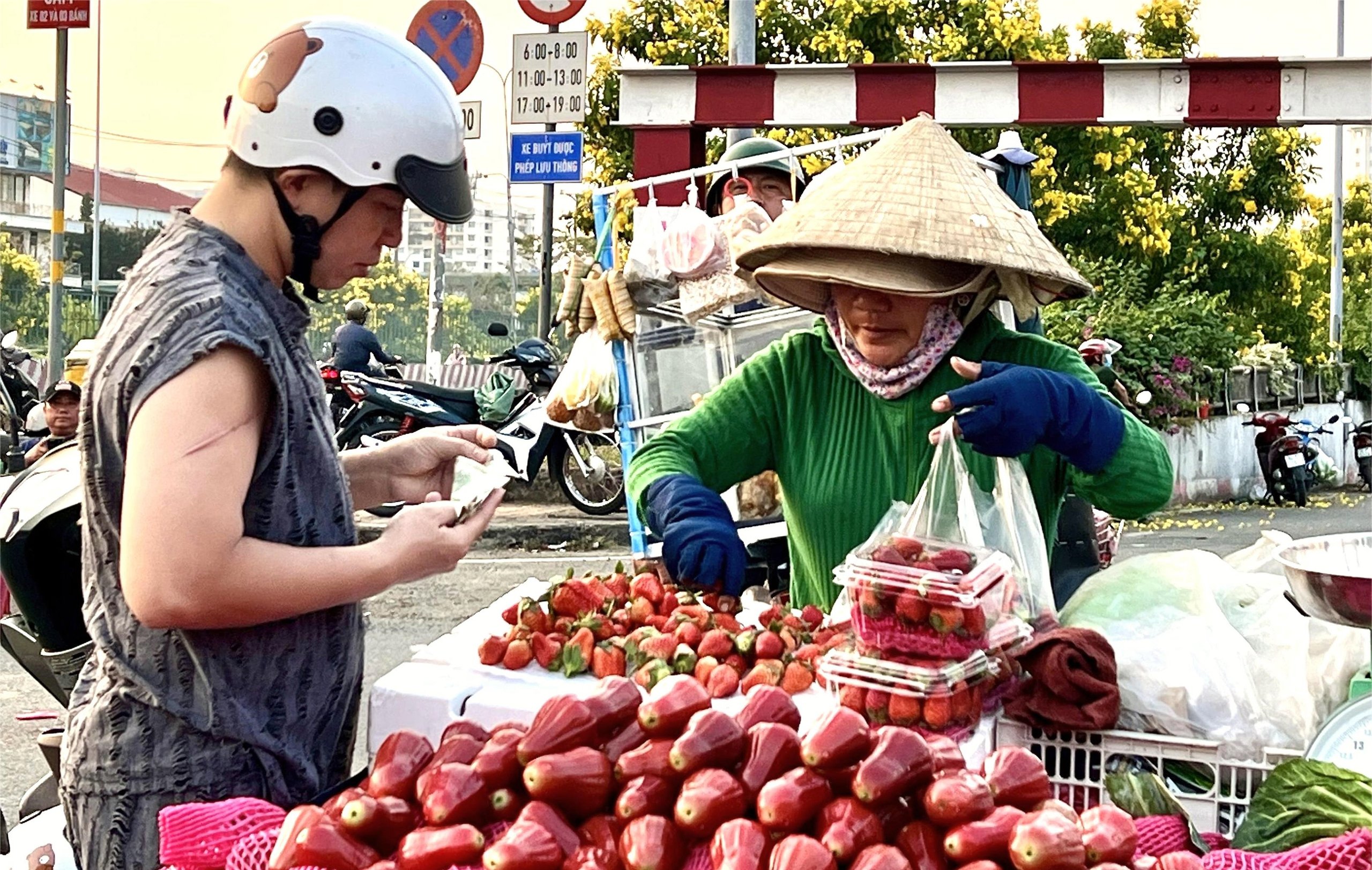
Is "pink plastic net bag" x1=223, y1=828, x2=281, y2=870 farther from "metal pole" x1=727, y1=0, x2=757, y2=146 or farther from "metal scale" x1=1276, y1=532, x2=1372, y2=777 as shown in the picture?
"metal pole" x1=727, y1=0, x2=757, y2=146

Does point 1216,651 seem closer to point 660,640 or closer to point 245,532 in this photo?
point 660,640

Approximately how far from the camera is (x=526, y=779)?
1.92 meters

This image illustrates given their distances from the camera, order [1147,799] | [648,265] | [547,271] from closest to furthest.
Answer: [1147,799]
[648,265]
[547,271]

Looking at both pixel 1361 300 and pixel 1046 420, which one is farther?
pixel 1361 300

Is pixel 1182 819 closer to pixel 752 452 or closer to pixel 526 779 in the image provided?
pixel 526 779

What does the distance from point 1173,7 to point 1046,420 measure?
21.7 meters

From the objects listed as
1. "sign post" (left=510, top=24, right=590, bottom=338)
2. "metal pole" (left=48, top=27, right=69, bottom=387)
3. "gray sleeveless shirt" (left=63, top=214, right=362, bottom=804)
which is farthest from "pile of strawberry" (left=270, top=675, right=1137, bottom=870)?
"metal pole" (left=48, top=27, right=69, bottom=387)

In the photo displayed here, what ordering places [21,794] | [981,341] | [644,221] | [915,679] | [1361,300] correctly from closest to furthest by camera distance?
[915,679]
[981,341]
[21,794]
[644,221]
[1361,300]

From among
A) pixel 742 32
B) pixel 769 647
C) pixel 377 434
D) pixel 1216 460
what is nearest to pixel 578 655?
pixel 769 647

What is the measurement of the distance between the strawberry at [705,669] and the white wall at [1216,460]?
483 inches

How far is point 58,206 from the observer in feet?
47.3

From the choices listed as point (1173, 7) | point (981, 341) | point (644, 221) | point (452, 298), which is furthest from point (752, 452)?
point (452, 298)

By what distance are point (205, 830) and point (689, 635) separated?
113cm

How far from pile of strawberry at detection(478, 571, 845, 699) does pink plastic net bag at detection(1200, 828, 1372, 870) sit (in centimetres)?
86
